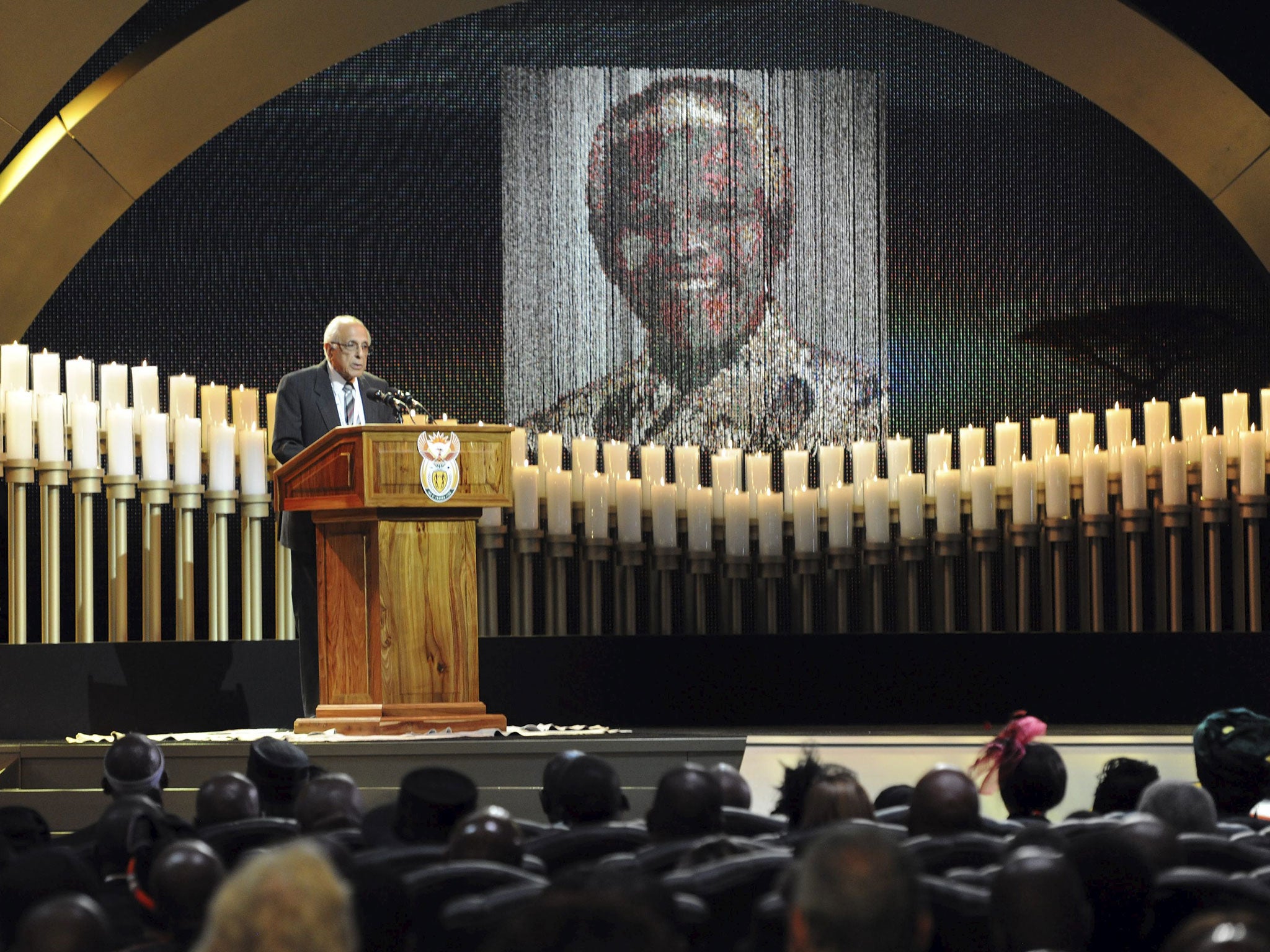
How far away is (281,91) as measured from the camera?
7.44 m

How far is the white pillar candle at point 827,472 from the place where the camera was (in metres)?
6.88

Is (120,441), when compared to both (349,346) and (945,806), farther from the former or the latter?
(945,806)

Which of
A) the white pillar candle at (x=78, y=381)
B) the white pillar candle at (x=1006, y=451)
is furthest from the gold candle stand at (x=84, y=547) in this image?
the white pillar candle at (x=1006, y=451)

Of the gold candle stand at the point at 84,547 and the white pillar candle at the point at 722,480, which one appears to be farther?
the white pillar candle at the point at 722,480

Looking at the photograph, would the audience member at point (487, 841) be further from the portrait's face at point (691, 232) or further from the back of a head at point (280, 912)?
the portrait's face at point (691, 232)

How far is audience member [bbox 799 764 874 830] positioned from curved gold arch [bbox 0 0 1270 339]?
521 centimetres

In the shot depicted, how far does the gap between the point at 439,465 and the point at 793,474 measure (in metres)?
2.15

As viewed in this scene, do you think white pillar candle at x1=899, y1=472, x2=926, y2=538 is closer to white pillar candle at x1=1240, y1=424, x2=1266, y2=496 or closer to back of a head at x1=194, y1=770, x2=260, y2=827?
white pillar candle at x1=1240, y1=424, x2=1266, y2=496

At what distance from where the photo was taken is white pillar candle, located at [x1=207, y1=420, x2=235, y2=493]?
6546 millimetres

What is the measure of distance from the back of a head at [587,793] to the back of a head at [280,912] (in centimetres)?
118

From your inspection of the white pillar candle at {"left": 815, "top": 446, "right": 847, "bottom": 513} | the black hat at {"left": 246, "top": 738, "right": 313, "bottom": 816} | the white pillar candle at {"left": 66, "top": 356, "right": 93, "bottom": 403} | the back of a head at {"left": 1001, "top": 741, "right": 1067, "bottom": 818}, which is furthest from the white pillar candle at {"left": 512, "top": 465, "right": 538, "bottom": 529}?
the back of a head at {"left": 1001, "top": 741, "right": 1067, "bottom": 818}

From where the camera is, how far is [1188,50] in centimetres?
698

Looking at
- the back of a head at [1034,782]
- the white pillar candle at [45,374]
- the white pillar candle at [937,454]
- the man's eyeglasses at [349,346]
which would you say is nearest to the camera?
the back of a head at [1034,782]

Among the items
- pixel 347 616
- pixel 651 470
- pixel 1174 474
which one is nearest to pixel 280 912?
pixel 347 616
